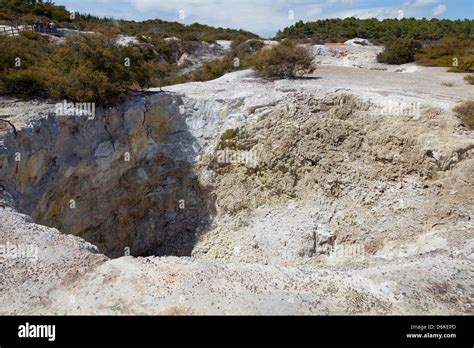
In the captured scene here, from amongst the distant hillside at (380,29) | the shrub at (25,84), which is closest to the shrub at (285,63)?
the shrub at (25,84)

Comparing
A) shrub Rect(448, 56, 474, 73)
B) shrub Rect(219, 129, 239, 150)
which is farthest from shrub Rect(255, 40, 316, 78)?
shrub Rect(448, 56, 474, 73)

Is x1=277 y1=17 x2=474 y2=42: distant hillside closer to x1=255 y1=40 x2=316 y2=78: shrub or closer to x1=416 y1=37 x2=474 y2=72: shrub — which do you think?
x1=416 y1=37 x2=474 y2=72: shrub

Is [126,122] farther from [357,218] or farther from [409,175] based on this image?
[409,175]

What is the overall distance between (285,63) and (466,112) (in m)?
6.84

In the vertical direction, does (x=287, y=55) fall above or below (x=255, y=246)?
above

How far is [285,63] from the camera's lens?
Answer: 46.0 ft

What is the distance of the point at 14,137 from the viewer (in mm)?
7809

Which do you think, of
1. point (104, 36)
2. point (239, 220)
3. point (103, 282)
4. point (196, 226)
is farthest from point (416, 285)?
point (104, 36)

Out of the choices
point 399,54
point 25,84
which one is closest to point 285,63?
point 25,84

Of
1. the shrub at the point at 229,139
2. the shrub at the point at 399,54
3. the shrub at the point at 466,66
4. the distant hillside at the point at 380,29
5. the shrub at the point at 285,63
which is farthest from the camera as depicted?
the distant hillside at the point at 380,29

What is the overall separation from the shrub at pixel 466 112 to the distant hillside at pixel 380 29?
2157cm

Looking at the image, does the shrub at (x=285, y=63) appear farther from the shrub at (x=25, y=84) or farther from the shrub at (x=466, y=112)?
the shrub at (x=25, y=84)

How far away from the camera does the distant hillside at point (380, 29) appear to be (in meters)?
31.0
